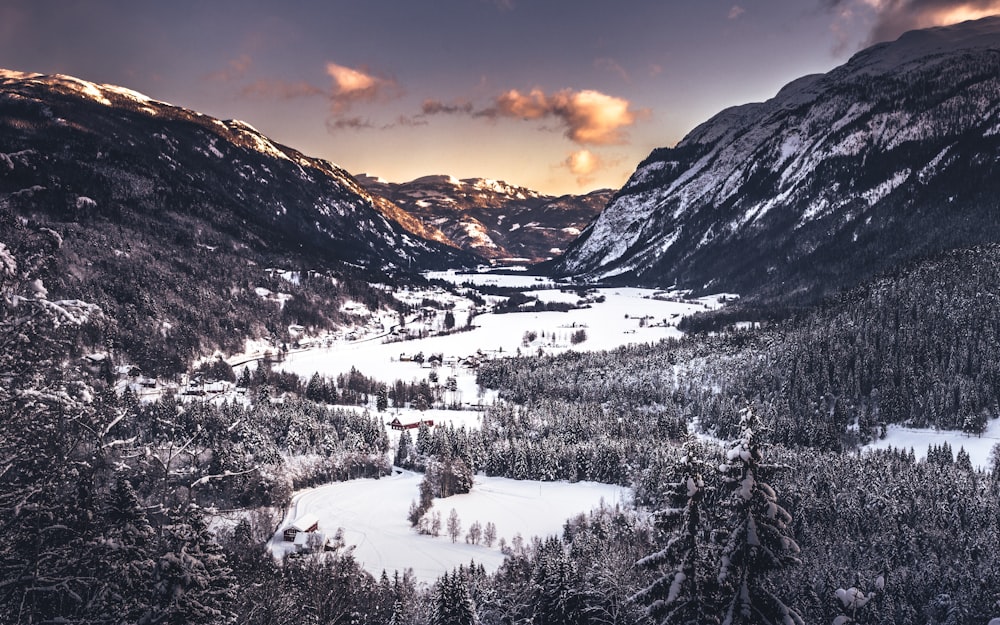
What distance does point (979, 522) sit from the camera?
7219 cm

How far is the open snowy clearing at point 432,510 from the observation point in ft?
259

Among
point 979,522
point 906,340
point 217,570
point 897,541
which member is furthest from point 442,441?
point 906,340

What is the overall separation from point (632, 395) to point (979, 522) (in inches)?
3504

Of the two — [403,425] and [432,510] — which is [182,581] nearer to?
[432,510]

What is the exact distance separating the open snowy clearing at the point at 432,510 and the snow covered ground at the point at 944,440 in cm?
5853

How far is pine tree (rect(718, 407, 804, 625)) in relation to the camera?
15664 millimetres

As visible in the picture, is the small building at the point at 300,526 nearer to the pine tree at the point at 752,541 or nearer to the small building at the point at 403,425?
the small building at the point at 403,425

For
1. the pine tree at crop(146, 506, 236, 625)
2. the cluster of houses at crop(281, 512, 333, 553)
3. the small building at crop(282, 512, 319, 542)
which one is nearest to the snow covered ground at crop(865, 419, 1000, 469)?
the cluster of houses at crop(281, 512, 333, 553)

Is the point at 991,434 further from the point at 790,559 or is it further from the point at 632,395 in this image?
the point at 790,559

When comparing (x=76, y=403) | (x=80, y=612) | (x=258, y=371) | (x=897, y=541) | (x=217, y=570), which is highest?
(x=76, y=403)

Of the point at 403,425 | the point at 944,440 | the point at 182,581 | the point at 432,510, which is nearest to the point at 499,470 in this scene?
the point at 432,510

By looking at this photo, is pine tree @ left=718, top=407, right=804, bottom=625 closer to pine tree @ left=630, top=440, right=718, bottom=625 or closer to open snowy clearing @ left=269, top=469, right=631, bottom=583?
pine tree @ left=630, top=440, right=718, bottom=625

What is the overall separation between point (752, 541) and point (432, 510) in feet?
280

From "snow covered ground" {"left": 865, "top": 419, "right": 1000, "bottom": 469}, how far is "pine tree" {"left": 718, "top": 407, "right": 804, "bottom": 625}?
112628mm
